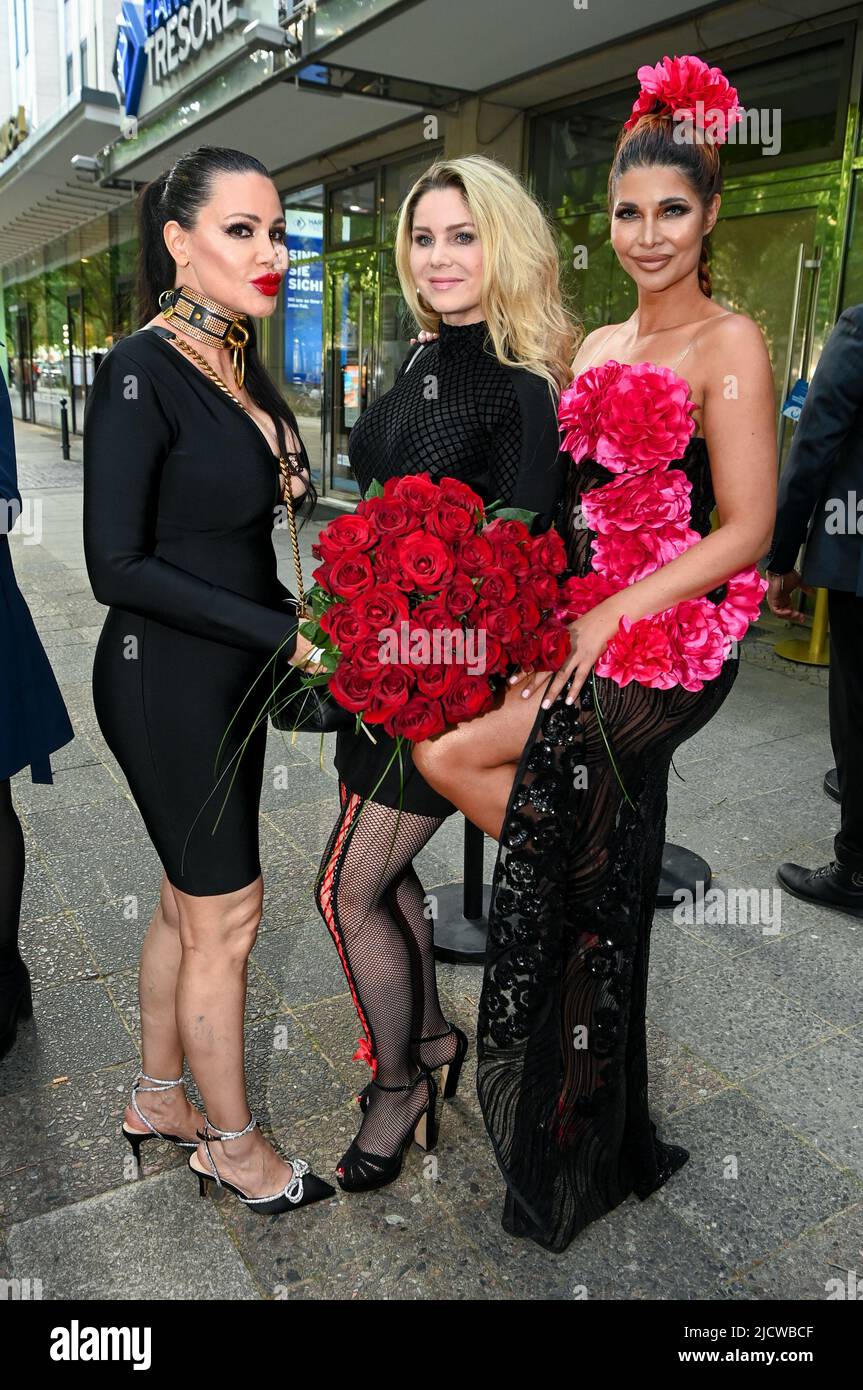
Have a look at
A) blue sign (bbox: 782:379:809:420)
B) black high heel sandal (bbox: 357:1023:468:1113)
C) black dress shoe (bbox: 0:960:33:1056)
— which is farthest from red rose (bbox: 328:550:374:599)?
blue sign (bbox: 782:379:809:420)

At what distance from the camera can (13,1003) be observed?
2881 mm

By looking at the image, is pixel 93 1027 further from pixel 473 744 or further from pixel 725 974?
pixel 725 974

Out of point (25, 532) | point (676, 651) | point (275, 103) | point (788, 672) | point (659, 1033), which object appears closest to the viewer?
point (676, 651)

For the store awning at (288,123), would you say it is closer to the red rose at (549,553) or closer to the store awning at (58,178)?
the store awning at (58,178)

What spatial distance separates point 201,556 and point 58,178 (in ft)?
65.3

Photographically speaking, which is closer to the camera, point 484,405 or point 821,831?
point 484,405

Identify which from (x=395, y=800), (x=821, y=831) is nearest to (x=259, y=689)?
(x=395, y=800)

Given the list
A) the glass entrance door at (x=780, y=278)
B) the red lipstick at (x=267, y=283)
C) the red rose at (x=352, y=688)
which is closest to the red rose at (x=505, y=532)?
the red rose at (x=352, y=688)

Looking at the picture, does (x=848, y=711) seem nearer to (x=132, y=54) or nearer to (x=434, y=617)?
(x=434, y=617)

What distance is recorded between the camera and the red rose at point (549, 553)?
179cm

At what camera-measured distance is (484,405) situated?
2.09 metres

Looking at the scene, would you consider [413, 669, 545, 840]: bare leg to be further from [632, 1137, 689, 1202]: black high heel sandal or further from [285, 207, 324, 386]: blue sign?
[285, 207, 324, 386]: blue sign

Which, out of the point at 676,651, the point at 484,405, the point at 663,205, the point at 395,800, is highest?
the point at 663,205

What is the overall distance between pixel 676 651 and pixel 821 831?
272cm
